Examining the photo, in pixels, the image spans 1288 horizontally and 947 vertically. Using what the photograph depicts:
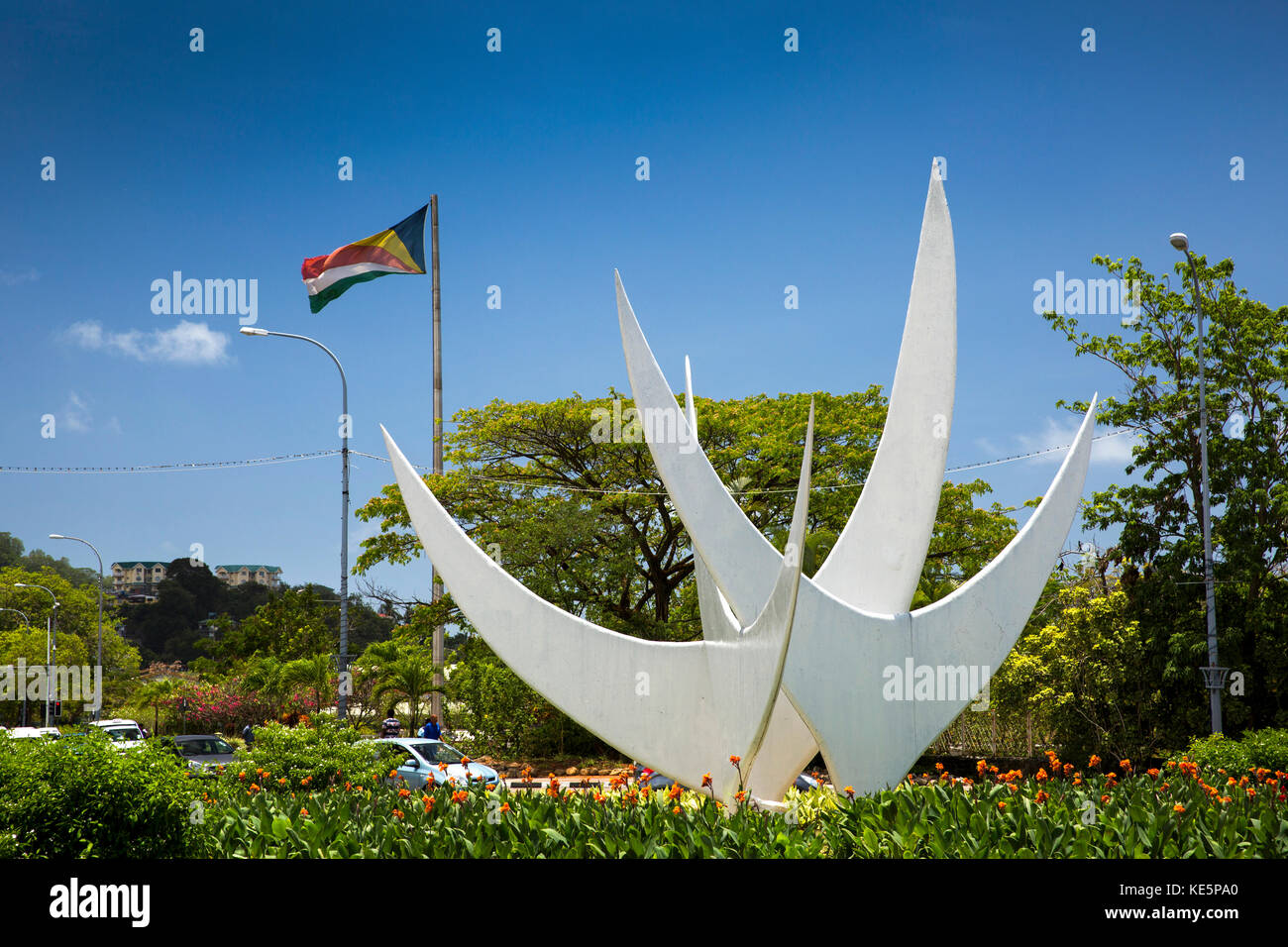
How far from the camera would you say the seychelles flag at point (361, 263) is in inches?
834

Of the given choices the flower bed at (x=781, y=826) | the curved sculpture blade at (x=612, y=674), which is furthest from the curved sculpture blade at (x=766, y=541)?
the flower bed at (x=781, y=826)

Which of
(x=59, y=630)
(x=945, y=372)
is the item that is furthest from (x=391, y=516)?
(x=59, y=630)

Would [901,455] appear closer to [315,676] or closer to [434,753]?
[434,753]

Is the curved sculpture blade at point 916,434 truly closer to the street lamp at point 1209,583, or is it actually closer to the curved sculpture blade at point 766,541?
the curved sculpture blade at point 766,541

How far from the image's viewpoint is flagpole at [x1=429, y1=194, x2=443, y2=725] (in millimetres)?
23375

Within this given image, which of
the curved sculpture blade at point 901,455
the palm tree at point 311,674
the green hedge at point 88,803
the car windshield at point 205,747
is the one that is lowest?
the car windshield at point 205,747

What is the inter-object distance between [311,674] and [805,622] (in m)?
21.4

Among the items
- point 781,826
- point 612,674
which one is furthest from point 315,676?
point 781,826

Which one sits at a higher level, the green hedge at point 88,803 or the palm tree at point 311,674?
the green hedge at point 88,803

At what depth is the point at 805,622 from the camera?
8.93 meters

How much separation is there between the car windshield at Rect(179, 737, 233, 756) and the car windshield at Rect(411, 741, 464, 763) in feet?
18.8

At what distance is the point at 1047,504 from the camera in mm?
10188

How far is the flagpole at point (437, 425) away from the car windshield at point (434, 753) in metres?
5.65
